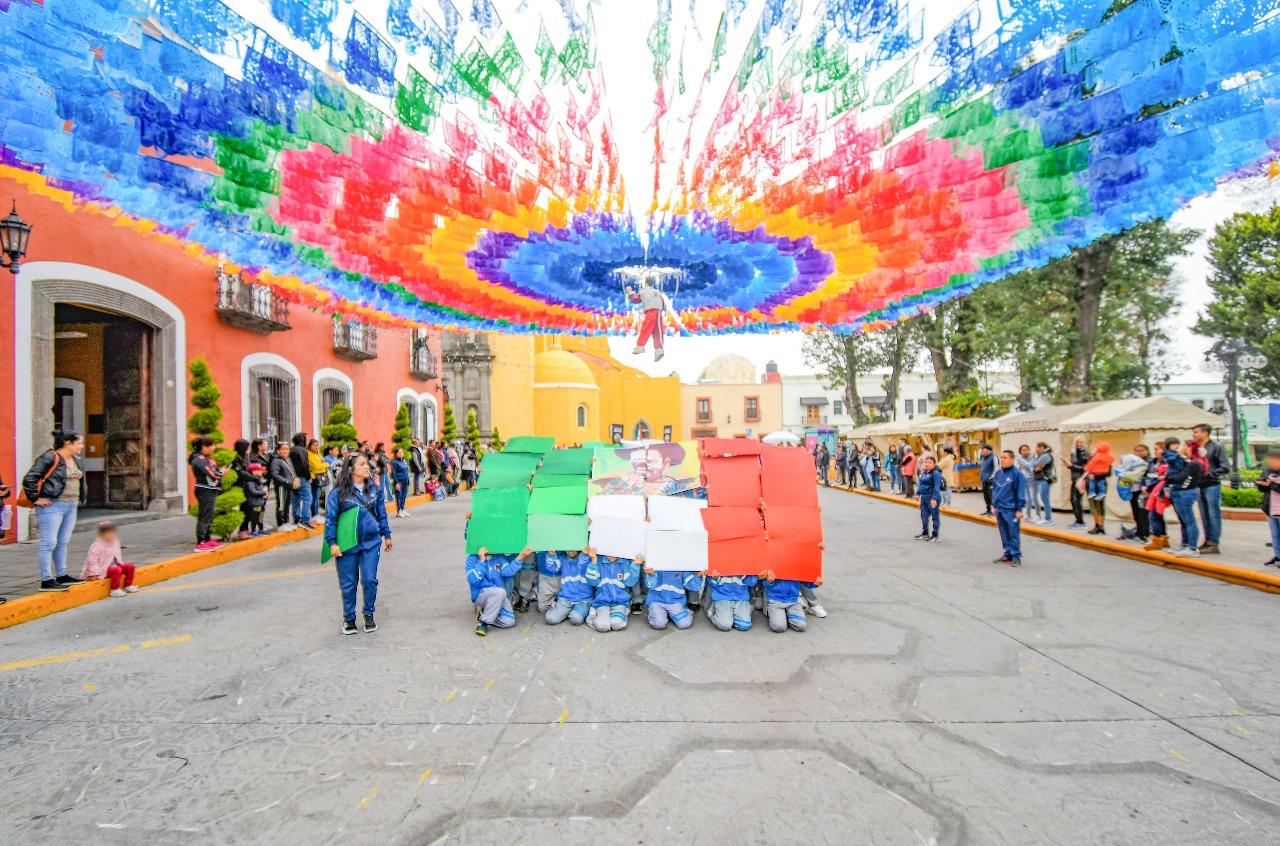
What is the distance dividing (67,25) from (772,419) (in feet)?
181

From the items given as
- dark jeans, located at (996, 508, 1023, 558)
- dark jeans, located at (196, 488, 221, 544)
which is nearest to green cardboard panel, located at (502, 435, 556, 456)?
dark jeans, located at (196, 488, 221, 544)

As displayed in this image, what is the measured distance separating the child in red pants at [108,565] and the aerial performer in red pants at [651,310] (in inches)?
268

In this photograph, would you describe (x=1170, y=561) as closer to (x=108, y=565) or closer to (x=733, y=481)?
(x=733, y=481)

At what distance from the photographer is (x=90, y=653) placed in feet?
16.6

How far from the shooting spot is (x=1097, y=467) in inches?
416

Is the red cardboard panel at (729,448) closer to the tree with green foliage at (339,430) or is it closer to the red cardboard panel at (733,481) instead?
the red cardboard panel at (733,481)

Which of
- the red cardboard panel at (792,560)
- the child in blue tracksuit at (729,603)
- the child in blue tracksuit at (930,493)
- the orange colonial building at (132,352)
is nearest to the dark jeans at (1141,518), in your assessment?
the child in blue tracksuit at (930,493)

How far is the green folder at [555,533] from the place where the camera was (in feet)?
18.3

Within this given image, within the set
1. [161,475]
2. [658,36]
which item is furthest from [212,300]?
[658,36]

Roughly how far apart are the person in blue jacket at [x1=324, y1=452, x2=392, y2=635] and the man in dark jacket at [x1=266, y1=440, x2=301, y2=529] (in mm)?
6331

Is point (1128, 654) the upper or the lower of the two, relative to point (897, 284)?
lower

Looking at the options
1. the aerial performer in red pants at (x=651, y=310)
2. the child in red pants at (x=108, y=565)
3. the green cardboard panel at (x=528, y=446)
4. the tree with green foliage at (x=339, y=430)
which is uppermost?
the aerial performer in red pants at (x=651, y=310)

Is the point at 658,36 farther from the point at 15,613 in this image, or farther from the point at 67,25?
the point at 15,613

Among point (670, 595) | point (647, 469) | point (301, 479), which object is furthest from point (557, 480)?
point (301, 479)
